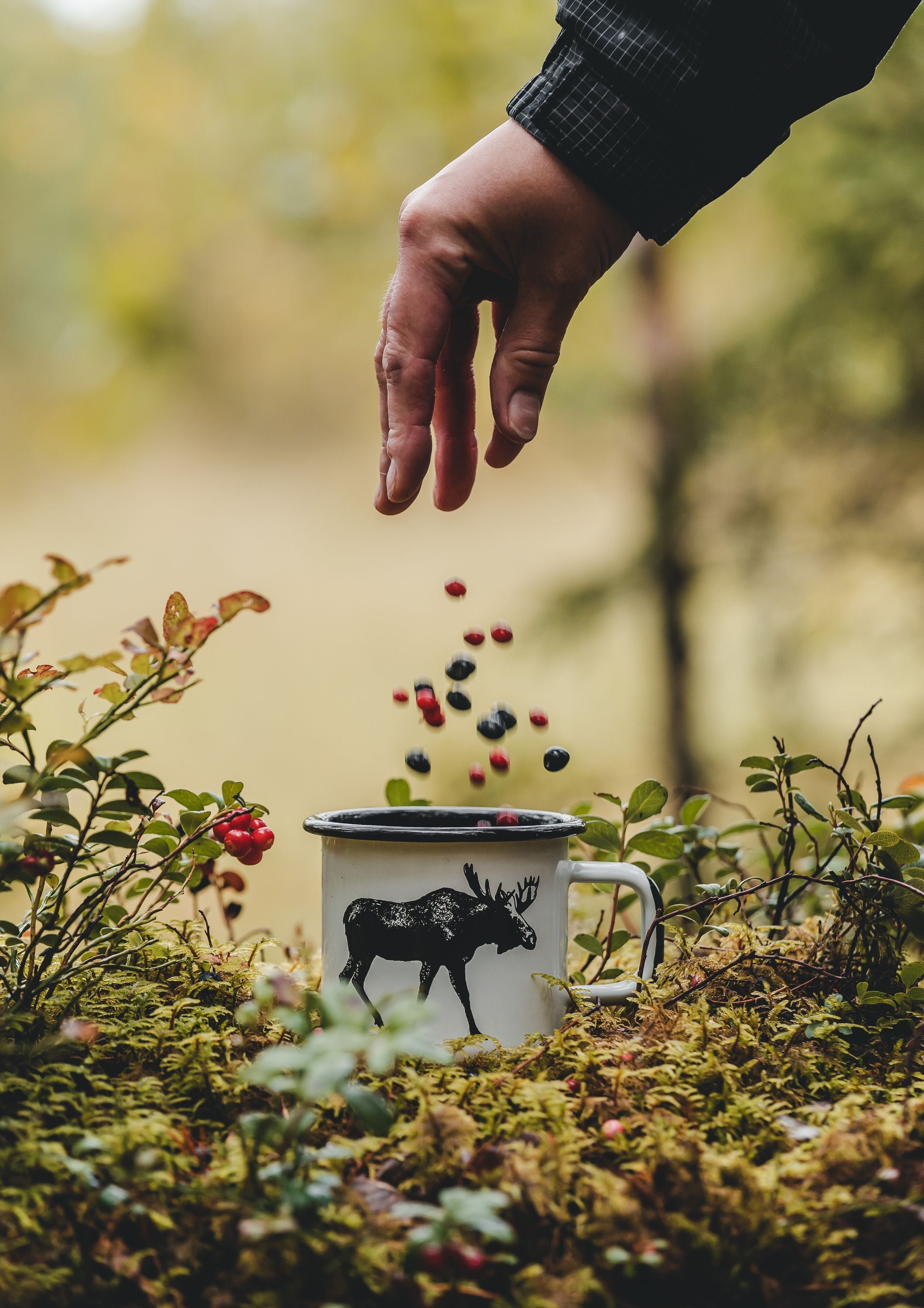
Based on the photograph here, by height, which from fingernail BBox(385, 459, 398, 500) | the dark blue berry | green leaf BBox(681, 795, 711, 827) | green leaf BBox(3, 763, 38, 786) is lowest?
green leaf BBox(681, 795, 711, 827)

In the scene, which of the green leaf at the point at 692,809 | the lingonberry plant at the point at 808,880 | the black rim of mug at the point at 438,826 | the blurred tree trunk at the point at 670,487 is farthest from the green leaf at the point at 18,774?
the blurred tree trunk at the point at 670,487

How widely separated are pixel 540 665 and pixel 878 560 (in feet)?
3.97

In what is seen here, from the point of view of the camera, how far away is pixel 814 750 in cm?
342

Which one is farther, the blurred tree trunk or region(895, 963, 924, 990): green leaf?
the blurred tree trunk

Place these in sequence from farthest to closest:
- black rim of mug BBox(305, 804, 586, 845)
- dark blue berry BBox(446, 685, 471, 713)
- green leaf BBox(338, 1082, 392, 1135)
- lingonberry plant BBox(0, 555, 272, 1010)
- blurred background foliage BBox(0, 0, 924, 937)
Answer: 1. blurred background foliage BBox(0, 0, 924, 937)
2. dark blue berry BBox(446, 685, 471, 713)
3. black rim of mug BBox(305, 804, 586, 845)
4. lingonberry plant BBox(0, 555, 272, 1010)
5. green leaf BBox(338, 1082, 392, 1135)

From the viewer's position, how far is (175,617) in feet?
2.64

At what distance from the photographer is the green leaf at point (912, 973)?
88cm

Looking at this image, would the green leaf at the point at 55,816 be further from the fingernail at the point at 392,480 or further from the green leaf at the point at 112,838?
the fingernail at the point at 392,480

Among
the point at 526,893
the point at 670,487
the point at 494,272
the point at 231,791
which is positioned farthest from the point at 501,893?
the point at 670,487

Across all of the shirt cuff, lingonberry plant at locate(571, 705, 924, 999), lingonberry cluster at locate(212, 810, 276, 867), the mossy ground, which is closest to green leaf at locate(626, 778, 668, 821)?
lingonberry plant at locate(571, 705, 924, 999)

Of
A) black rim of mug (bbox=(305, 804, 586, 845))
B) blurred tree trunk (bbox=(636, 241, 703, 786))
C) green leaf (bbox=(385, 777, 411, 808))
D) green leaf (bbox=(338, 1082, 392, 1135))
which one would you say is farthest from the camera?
blurred tree trunk (bbox=(636, 241, 703, 786))

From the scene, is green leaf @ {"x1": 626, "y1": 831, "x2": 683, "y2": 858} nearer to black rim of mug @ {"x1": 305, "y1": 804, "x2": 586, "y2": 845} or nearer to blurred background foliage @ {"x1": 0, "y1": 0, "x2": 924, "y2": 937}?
black rim of mug @ {"x1": 305, "y1": 804, "x2": 586, "y2": 845}

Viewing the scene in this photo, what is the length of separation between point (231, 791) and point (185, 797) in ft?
0.15

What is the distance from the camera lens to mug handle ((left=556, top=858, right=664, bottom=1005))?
906 millimetres
